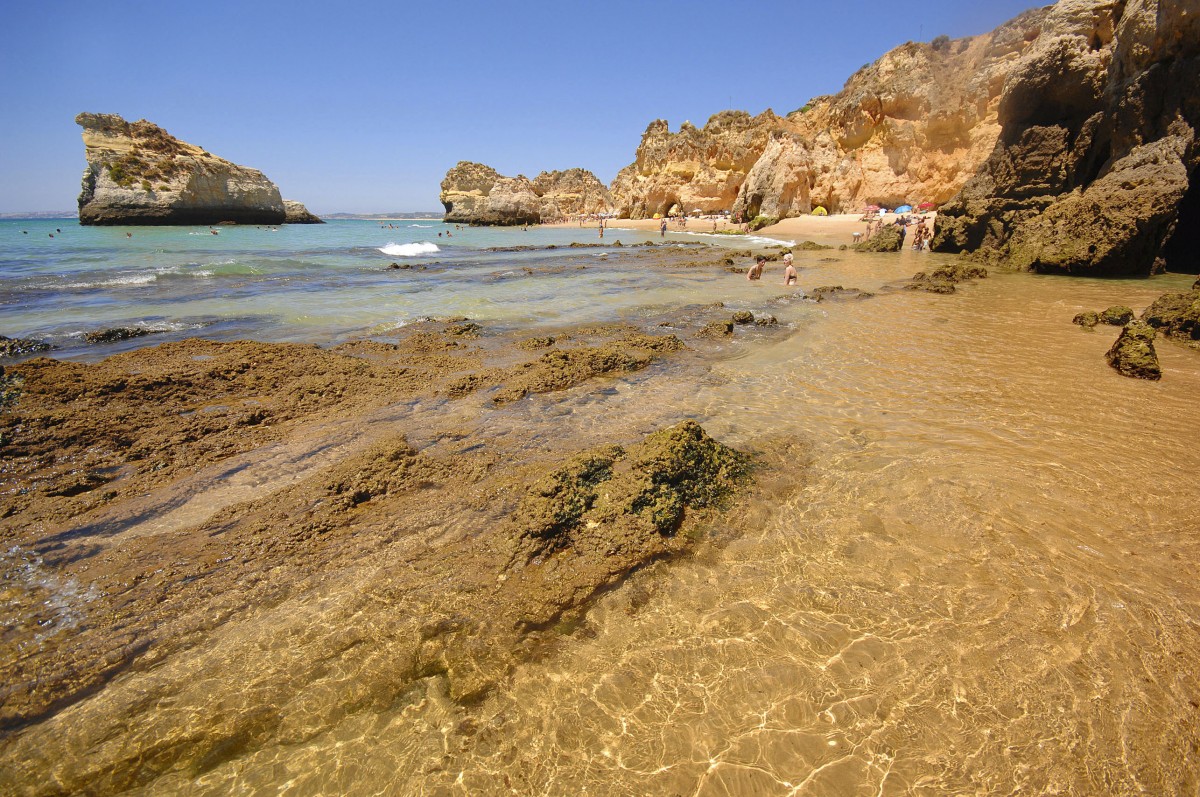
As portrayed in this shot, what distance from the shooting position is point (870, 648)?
8.84ft

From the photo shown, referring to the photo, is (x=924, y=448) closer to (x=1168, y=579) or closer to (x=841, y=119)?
(x=1168, y=579)

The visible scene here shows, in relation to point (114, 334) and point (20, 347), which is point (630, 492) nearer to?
point (114, 334)

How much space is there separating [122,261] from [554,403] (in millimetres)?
27330

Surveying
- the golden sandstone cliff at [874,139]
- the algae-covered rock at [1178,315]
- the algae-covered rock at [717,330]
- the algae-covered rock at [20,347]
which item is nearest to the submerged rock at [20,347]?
the algae-covered rock at [20,347]

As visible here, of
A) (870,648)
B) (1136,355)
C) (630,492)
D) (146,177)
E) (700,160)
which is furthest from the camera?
(700,160)

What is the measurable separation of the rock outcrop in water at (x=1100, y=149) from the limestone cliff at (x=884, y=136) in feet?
64.0

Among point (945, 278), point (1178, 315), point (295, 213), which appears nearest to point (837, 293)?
point (945, 278)

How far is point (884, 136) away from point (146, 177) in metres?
65.2

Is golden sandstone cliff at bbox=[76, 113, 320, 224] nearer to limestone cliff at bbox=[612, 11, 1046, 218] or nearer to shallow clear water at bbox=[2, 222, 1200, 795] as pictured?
limestone cliff at bbox=[612, 11, 1046, 218]

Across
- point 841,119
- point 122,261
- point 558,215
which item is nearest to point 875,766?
point 122,261

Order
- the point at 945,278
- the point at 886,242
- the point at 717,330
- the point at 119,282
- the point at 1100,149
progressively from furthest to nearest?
the point at 886,242, the point at 119,282, the point at 1100,149, the point at 945,278, the point at 717,330

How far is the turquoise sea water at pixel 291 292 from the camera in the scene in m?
10.4

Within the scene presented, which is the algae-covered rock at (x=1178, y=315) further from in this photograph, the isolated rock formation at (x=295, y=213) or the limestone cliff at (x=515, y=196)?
the isolated rock formation at (x=295, y=213)

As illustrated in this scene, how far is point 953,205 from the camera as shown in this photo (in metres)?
21.5
